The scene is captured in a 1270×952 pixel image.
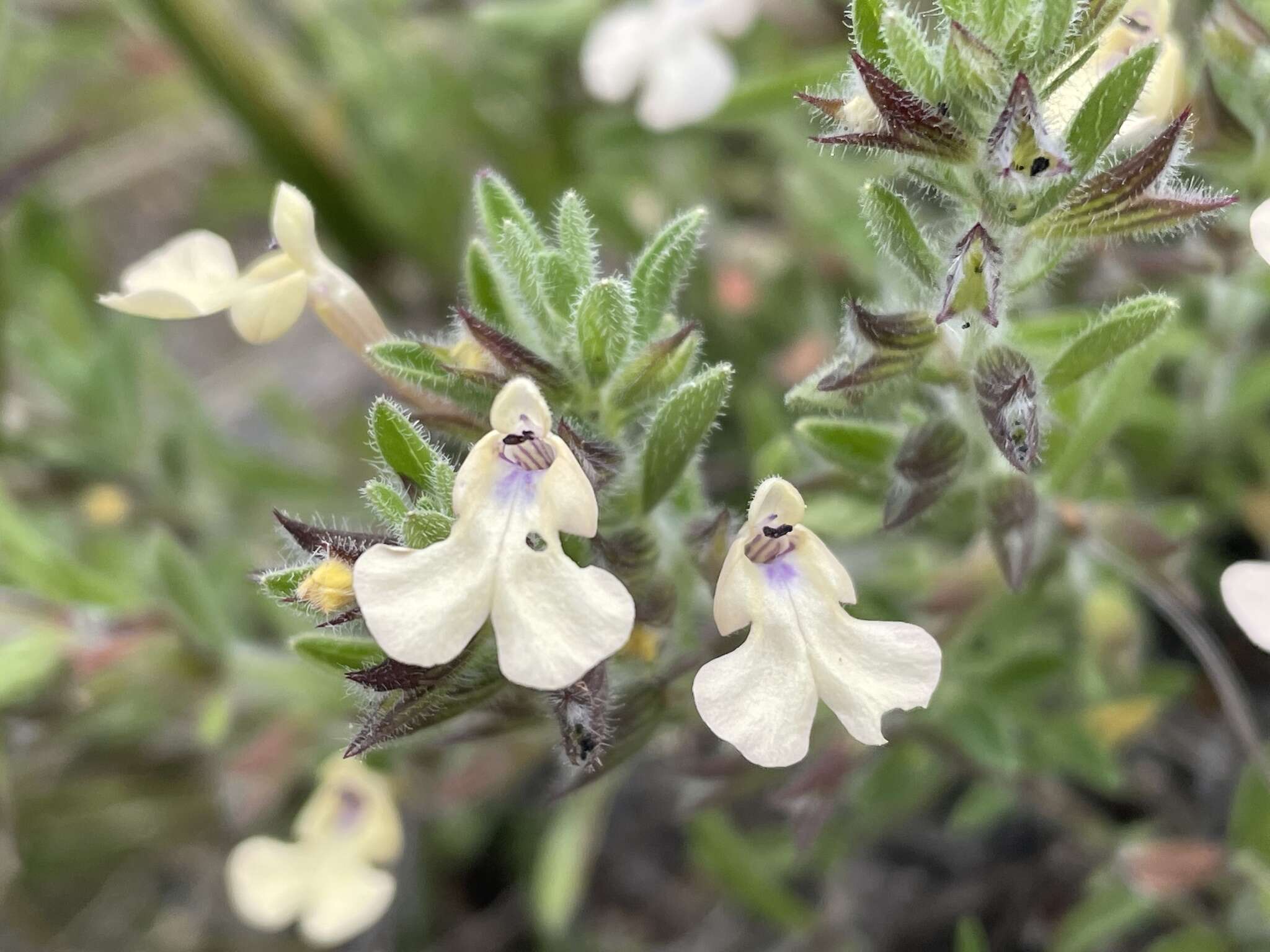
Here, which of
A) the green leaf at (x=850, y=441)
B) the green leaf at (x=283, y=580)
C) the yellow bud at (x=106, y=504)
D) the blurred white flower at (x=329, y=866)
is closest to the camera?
the green leaf at (x=283, y=580)

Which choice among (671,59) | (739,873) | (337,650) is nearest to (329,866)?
(337,650)

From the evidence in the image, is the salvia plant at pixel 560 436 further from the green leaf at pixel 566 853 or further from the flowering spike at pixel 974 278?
the green leaf at pixel 566 853

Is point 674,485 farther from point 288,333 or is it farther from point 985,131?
point 288,333

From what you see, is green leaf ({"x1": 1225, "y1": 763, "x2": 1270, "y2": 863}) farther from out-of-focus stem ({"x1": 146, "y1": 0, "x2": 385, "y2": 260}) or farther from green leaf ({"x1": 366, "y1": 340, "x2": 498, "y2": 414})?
out-of-focus stem ({"x1": 146, "y1": 0, "x2": 385, "y2": 260})

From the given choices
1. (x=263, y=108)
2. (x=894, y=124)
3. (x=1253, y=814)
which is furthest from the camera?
(x=263, y=108)

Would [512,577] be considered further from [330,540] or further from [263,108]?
[263,108]

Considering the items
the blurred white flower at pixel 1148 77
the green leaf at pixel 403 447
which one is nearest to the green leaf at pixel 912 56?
the blurred white flower at pixel 1148 77
